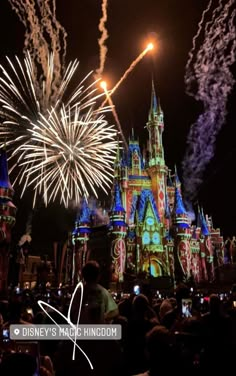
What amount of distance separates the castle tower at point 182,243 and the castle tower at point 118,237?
34.6 ft

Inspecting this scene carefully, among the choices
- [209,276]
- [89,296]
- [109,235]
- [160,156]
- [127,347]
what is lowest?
[127,347]

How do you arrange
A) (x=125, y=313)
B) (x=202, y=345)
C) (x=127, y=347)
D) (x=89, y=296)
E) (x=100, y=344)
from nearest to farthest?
(x=100, y=344) → (x=89, y=296) → (x=202, y=345) → (x=127, y=347) → (x=125, y=313)

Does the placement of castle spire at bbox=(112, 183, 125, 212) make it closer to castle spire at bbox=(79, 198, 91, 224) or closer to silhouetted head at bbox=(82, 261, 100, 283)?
castle spire at bbox=(79, 198, 91, 224)

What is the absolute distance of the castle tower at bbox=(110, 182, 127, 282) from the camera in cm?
5775

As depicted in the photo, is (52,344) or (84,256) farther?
(84,256)

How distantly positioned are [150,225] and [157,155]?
15553mm

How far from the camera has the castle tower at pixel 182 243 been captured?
62353 millimetres

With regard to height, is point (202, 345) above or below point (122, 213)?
below

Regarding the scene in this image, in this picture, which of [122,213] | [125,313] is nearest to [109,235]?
[122,213]

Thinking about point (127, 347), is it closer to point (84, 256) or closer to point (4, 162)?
point (4, 162)

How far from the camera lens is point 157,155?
72.1 m

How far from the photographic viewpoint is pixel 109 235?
62.8 m

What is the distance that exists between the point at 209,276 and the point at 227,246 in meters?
18.0

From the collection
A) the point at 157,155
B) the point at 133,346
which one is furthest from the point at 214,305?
the point at 157,155
